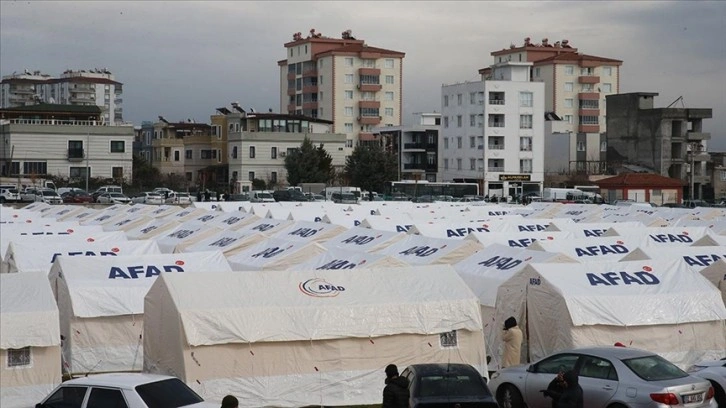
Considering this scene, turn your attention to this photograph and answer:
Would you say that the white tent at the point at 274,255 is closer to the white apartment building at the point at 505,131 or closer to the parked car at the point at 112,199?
the parked car at the point at 112,199

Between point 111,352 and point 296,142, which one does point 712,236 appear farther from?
point 296,142

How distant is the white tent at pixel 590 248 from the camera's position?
23.5 metres

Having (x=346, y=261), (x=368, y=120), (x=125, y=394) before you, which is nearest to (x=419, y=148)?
(x=368, y=120)

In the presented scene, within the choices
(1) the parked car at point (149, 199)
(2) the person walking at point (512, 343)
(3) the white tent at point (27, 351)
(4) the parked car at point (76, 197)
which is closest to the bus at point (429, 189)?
(1) the parked car at point (149, 199)

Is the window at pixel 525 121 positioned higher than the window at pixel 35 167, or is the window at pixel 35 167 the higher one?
the window at pixel 525 121

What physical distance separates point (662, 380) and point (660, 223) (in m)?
24.9

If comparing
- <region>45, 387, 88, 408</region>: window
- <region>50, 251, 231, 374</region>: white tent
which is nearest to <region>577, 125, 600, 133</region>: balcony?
<region>50, 251, 231, 374</region>: white tent

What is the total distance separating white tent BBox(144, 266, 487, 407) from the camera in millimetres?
15477

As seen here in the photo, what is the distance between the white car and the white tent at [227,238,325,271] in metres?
11.3

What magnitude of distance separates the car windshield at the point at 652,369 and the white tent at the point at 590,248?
29.7ft

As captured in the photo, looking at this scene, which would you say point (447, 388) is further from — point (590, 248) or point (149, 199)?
point (149, 199)

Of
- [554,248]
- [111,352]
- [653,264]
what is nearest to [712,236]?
[554,248]

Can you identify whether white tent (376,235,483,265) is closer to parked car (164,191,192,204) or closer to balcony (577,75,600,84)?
parked car (164,191,192,204)

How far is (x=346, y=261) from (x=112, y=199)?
170 feet
